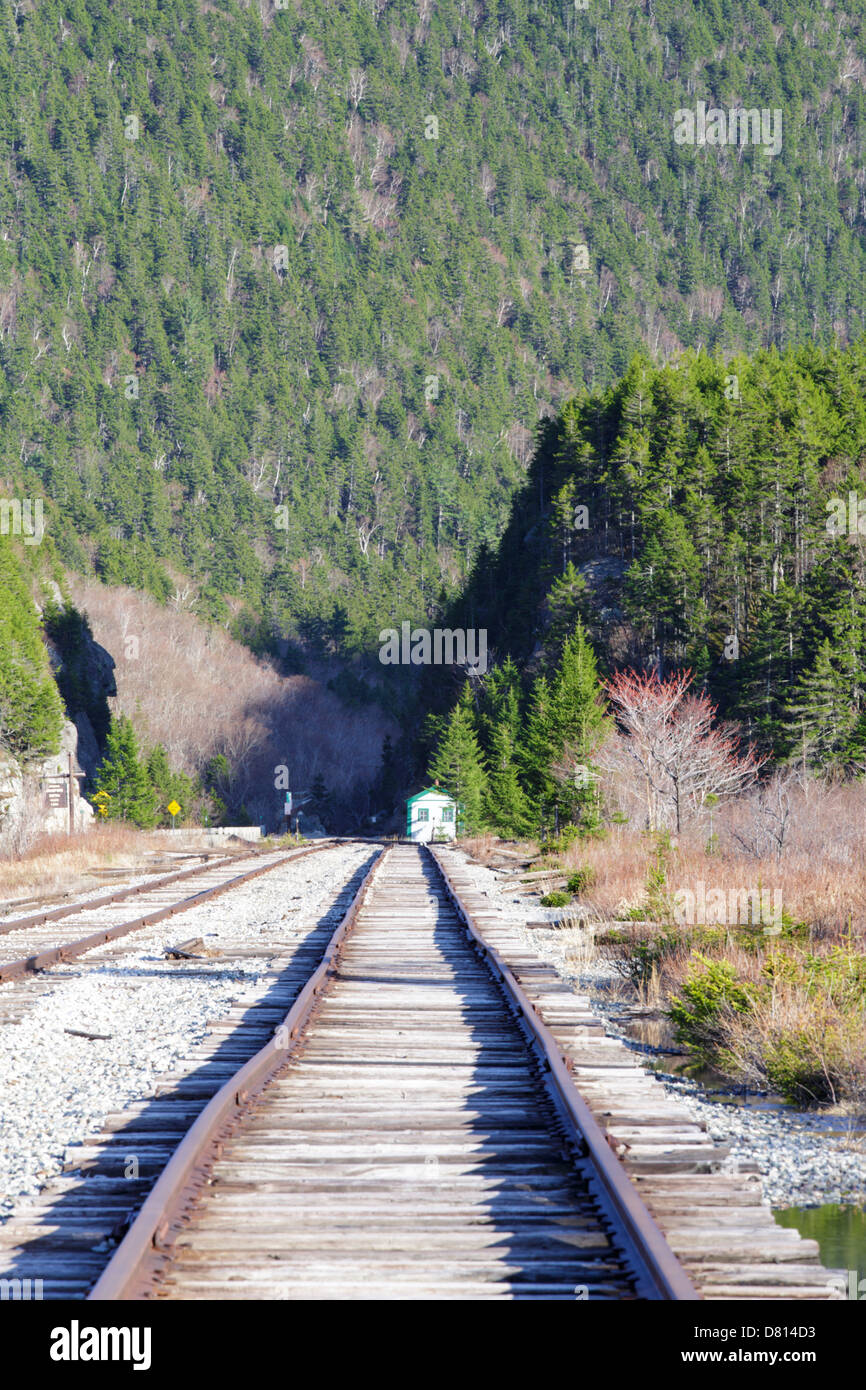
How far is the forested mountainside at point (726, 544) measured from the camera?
5809 centimetres

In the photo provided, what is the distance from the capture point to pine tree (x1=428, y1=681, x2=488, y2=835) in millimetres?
70438

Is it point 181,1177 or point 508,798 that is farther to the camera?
point 508,798

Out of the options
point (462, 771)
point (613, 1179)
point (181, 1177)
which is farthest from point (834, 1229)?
point (462, 771)

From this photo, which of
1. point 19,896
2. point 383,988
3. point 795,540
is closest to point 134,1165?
point 383,988

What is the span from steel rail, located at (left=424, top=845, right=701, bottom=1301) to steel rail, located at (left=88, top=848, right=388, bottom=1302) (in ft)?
5.23

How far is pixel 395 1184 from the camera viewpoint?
539 centimetres

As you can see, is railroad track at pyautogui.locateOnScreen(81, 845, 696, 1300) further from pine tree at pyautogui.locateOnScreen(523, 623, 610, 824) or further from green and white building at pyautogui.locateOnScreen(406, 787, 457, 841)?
green and white building at pyautogui.locateOnScreen(406, 787, 457, 841)

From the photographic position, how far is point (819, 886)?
14.2m

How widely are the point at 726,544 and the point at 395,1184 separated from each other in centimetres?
6774

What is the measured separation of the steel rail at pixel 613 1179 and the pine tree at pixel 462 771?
6149cm

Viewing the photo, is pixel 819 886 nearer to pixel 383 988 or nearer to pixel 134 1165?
pixel 383 988

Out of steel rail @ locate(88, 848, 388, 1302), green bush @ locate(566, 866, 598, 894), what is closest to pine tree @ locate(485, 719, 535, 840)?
green bush @ locate(566, 866, 598, 894)

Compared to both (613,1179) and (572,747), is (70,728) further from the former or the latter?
(613,1179)
